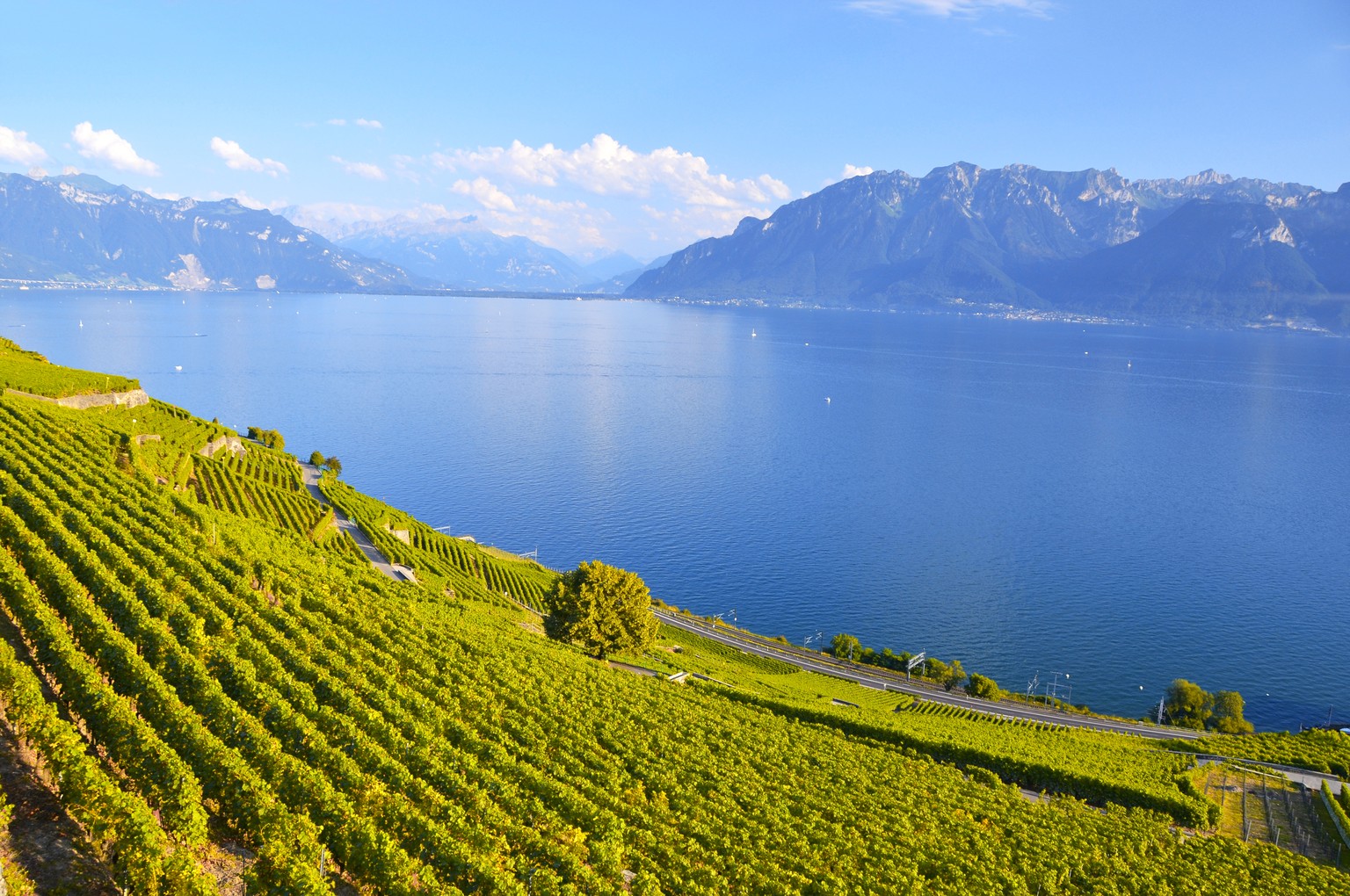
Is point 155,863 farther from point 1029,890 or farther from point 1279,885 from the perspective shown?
point 1279,885

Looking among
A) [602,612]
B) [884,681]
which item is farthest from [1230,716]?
[602,612]

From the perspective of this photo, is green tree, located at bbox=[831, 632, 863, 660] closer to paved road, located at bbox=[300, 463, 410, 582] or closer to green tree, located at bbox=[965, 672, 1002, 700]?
green tree, located at bbox=[965, 672, 1002, 700]

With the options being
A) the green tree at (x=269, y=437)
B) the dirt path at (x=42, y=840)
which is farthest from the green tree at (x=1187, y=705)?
the green tree at (x=269, y=437)

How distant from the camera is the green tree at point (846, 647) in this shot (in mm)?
79375

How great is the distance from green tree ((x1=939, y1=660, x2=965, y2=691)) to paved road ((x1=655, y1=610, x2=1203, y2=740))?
4.62 ft

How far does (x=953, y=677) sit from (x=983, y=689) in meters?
3.53

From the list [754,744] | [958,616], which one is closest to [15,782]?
[754,744]

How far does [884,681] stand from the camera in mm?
74438

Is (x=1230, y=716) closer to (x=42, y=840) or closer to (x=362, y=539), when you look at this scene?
(x=362, y=539)

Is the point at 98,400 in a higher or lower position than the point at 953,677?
higher

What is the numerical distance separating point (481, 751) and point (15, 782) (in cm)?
1353

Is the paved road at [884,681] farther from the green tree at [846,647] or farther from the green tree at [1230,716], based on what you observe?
the green tree at [1230,716]

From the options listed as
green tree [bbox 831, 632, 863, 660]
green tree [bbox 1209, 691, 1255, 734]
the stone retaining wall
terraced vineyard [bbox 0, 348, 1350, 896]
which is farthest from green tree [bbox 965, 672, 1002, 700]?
the stone retaining wall

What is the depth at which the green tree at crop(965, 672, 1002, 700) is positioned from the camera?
7188 cm
